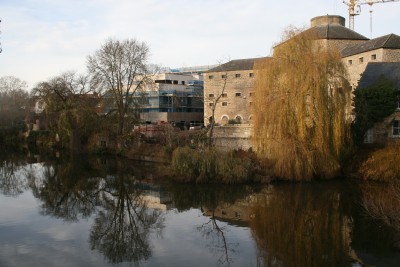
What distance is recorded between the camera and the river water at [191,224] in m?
10.8

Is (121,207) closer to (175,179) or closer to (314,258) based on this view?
(175,179)

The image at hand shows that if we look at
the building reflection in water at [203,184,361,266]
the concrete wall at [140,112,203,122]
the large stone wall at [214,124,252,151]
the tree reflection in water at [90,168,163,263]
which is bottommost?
the tree reflection in water at [90,168,163,263]

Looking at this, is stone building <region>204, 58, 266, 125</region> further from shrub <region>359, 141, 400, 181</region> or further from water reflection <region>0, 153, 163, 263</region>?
shrub <region>359, 141, 400, 181</region>

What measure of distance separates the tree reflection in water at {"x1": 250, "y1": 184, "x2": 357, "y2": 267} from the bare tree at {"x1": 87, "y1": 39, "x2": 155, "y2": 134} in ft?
60.2

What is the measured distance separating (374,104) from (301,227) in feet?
42.2

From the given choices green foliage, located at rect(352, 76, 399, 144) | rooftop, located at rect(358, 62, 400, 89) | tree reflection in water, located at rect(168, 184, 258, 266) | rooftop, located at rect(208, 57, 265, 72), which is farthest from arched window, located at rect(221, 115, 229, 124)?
tree reflection in water, located at rect(168, 184, 258, 266)

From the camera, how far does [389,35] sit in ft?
98.5

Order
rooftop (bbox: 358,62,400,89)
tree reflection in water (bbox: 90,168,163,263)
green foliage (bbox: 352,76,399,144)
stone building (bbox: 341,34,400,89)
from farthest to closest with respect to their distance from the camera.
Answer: stone building (bbox: 341,34,400,89) < rooftop (bbox: 358,62,400,89) < green foliage (bbox: 352,76,399,144) < tree reflection in water (bbox: 90,168,163,263)

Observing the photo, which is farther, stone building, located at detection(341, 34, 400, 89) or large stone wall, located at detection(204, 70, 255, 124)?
large stone wall, located at detection(204, 70, 255, 124)

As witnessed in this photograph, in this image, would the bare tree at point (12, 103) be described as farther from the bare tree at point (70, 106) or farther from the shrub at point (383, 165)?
the shrub at point (383, 165)

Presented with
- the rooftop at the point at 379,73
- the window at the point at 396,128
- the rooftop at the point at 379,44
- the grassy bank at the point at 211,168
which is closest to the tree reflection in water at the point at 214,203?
the grassy bank at the point at 211,168

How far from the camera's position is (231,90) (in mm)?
44125

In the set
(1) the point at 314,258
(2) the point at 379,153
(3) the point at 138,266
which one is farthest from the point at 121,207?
(2) the point at 379,153

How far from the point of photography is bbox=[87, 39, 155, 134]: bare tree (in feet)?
109
